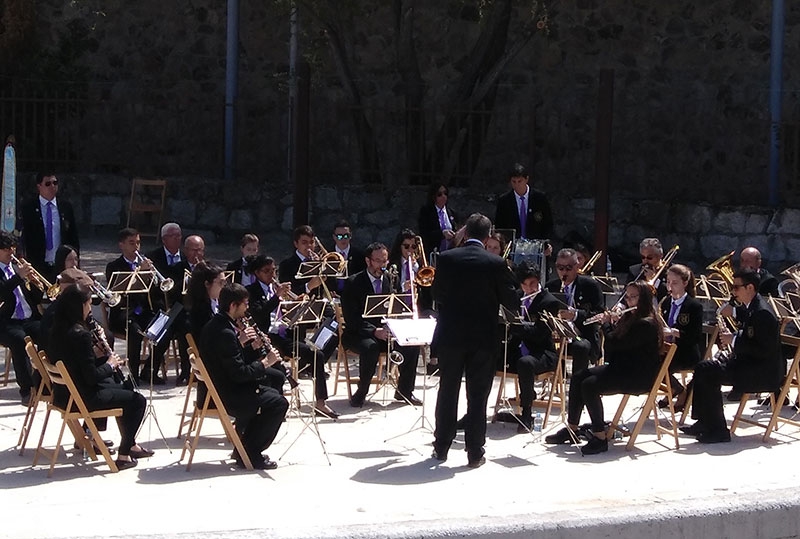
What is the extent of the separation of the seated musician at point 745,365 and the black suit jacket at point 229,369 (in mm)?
3140

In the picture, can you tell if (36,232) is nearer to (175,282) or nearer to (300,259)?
(175,282)

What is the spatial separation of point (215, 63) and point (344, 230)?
9.51 meters

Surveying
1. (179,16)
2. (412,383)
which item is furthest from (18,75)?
(412,383)

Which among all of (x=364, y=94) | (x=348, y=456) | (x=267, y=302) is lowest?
(x=348, y=456)

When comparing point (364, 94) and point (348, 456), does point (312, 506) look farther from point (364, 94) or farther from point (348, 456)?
point (364, 94)

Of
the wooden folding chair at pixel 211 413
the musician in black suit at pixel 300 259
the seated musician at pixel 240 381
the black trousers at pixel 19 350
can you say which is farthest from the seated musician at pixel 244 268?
the wooden folding chair at pixel 211 413

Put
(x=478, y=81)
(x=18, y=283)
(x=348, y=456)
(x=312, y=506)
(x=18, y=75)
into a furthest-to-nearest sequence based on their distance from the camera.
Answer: (x=18, y=75)
(x=478, y=81)
(x=18, y=283)
(x=348, y=456)
(x=312, y=506)

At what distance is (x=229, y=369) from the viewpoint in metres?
8.77

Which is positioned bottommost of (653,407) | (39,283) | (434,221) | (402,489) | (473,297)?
(402,489)

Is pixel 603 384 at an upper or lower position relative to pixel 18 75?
lower

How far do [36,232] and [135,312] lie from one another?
5.48 feet

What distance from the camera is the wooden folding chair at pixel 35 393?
8898 mm

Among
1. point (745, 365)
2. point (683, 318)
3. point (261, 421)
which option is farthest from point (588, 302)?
point (261, 421)

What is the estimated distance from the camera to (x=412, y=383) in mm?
10969
